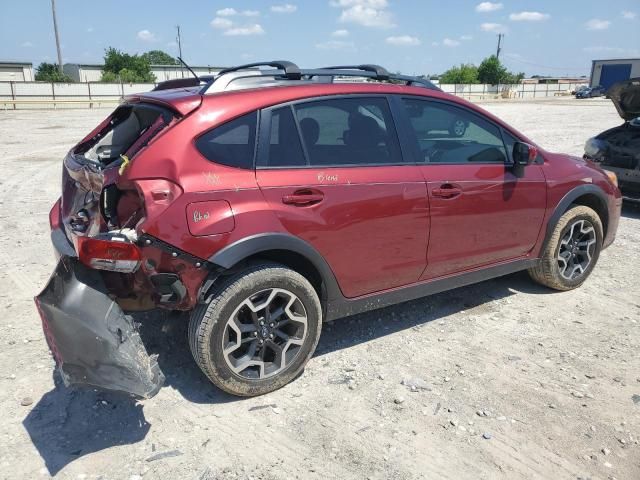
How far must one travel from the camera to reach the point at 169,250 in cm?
266

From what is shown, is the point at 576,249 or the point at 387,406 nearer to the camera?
the point at 387,406

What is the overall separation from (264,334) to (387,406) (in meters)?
0.84

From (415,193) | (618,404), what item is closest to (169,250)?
(415,193)

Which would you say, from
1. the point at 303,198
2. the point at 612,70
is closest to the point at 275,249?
the point at 303,198

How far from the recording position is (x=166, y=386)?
3193 millimetres

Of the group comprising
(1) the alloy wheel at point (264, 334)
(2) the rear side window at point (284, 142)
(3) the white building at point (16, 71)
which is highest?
(3) the white building at point (16, 71)

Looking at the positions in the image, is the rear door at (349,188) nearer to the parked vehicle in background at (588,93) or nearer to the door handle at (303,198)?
the door handle at (303,198)

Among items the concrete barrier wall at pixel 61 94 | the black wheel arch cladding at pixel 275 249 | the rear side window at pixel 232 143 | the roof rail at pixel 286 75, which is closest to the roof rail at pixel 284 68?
the roof rail at pixel 286 75

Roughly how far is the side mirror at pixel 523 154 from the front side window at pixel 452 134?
0.09m

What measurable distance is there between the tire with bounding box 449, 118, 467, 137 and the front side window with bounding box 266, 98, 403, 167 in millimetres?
573

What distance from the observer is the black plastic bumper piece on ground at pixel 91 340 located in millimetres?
2510

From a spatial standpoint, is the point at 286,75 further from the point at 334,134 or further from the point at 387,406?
the point at 387,406

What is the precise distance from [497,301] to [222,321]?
2.63m

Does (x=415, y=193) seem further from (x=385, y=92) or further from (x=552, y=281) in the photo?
(x=552, y=281)
